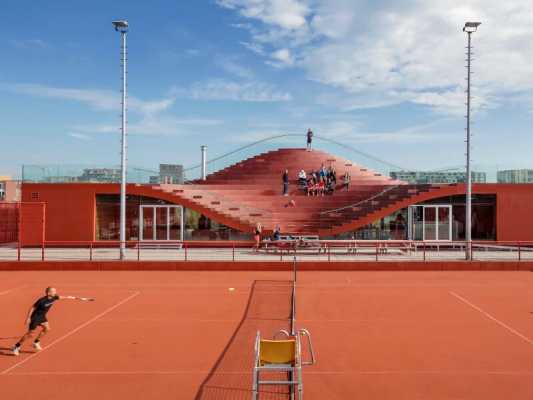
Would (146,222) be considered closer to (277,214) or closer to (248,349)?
(277,214)

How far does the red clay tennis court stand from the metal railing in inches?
157

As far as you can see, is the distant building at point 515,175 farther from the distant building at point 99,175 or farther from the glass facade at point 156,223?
the distant building at point 99,175

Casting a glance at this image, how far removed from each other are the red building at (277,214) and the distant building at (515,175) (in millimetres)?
446

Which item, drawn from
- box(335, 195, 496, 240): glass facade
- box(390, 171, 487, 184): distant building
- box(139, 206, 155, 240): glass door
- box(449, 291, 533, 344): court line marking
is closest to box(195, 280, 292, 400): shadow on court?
box(449, 291, 533, 344): court line marking

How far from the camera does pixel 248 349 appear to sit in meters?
9.89

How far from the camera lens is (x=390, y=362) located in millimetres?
9125

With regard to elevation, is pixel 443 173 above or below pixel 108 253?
above

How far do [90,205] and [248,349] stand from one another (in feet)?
68.0

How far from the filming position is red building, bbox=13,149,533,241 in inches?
1118

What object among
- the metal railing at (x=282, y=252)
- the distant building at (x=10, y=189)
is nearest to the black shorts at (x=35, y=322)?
the metal railing at (x=282, y=252)

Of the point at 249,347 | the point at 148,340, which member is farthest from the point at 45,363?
the point at 249,347

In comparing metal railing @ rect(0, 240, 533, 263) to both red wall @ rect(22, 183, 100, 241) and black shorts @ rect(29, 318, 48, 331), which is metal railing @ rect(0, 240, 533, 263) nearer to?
red wall @ rect(22, 183, 100, 241)

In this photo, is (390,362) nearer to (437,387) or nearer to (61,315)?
(437,387)

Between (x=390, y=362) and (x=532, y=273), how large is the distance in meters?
14.4
